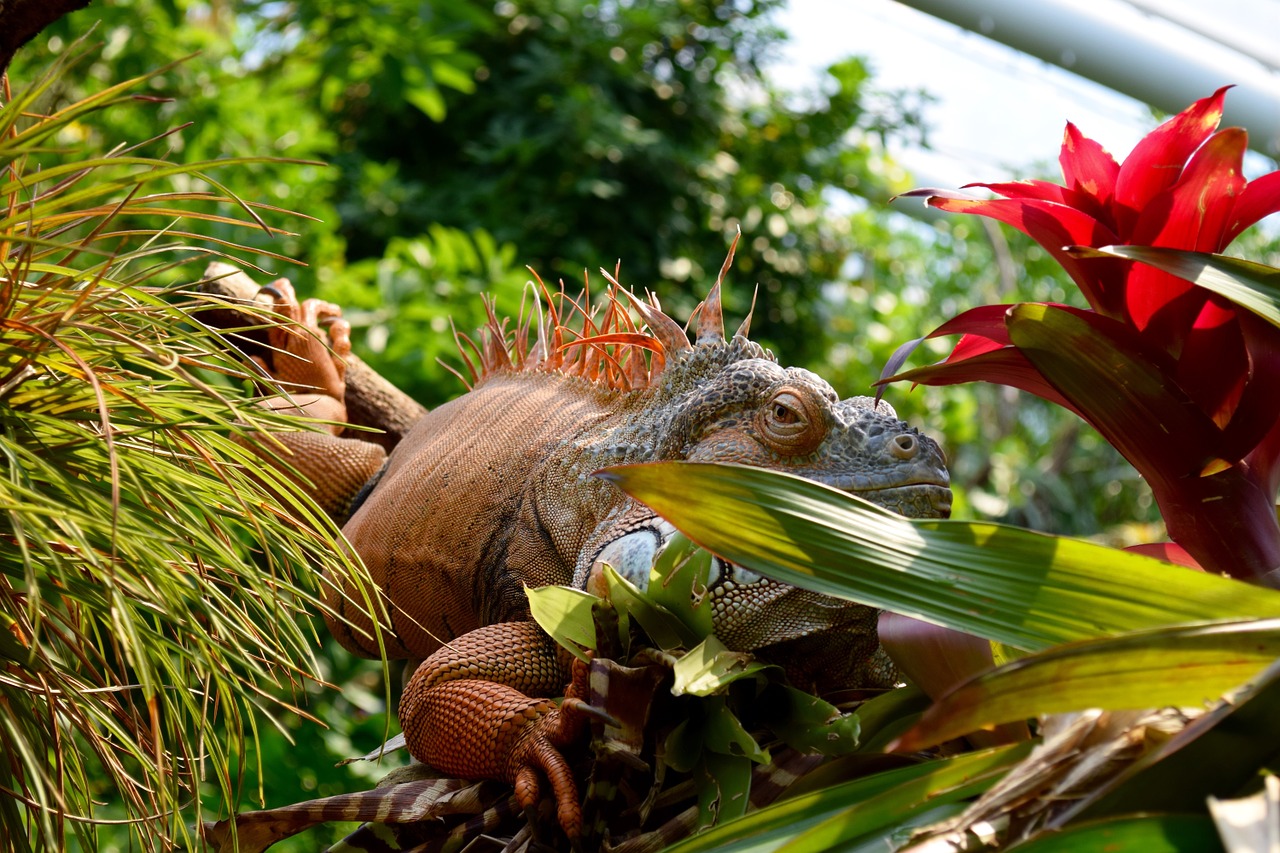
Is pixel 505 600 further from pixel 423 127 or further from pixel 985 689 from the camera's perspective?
pixel 423 127

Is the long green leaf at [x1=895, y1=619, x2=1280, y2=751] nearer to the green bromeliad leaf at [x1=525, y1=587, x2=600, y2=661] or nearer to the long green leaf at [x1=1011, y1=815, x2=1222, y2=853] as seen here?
A: the long green leaf at [x1=1011, y1=815, x2=1222, y2=853]

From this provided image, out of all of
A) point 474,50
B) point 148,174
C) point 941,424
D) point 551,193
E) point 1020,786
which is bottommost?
point 941,424

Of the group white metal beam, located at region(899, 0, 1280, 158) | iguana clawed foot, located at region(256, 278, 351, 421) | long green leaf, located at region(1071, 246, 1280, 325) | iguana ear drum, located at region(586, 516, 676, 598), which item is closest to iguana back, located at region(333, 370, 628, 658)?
iguana ear drum, located at region(586, 516, 676, 598)

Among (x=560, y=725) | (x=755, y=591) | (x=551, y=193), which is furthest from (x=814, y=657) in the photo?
(x=551, y=193)

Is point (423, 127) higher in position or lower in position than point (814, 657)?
lower

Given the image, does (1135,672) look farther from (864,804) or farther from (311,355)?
(311,355)

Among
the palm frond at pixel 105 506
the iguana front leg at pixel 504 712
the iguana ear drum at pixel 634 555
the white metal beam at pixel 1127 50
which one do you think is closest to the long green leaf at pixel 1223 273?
the iguana ear drum at pixel 634 555

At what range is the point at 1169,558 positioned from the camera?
3.31ft

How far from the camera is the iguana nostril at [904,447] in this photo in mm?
1057

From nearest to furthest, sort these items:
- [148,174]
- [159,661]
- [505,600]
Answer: [148,174], [159,661], [505,600]

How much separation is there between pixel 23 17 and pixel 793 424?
773 millimetres

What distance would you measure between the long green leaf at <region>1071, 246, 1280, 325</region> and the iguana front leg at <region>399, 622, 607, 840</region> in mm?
561

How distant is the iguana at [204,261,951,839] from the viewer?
105cm

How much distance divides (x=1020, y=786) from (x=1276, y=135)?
5.74m
